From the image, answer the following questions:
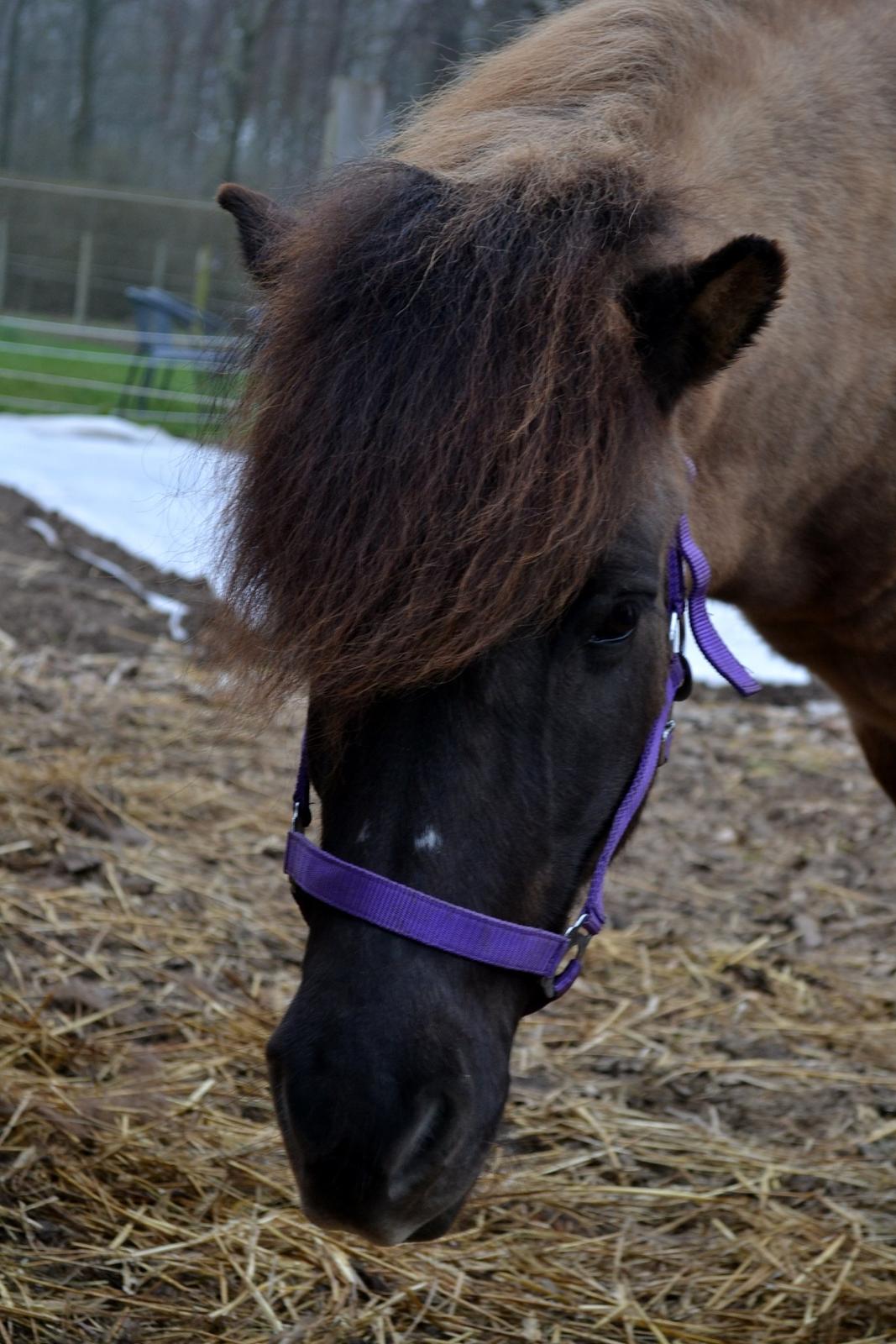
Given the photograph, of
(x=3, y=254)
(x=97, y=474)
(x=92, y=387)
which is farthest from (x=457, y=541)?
(x=3, y=254)

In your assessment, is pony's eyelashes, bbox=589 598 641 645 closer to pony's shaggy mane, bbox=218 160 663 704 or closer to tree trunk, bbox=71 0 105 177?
pony's shaggy mane, bbox=218 160 663 704

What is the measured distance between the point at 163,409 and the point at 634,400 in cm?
1041

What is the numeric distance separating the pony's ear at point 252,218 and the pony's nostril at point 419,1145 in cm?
114

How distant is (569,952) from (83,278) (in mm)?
18989

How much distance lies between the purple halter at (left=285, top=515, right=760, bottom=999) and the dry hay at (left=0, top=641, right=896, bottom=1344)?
1.03 feet

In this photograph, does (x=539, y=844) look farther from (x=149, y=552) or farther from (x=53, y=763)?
(x=149, y=552)

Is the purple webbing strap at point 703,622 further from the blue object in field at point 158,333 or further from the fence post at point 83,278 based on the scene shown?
the fence post at point 83,278

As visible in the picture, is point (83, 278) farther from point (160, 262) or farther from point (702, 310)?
point (702, 310)

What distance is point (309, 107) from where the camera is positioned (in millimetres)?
18438

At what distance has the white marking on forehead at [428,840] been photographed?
55.7 inches

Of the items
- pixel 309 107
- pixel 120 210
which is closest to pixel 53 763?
pixel 309 107

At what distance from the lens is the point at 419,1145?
1379mm

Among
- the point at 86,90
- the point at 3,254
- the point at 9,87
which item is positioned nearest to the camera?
the point at 3,254

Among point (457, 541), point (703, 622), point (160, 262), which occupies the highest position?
point (457, 541)
